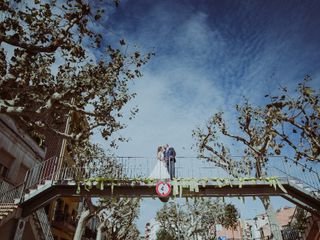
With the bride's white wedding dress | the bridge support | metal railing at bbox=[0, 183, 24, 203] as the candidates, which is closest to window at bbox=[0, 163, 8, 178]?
metal railing at bbox=[0, 183, 24, 203]

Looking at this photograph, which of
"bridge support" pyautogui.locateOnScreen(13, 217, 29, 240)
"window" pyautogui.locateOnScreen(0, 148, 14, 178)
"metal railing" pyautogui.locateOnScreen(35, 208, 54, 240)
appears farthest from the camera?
"window" pyautogui.locateOnScreen(0, 148, 14, 178)

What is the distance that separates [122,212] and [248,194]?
18265 mm

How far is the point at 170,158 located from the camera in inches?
596

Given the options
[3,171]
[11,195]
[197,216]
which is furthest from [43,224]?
[197,216]

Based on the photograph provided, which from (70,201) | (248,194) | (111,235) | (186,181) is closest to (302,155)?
(248,194)

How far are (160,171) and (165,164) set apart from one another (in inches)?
19.9

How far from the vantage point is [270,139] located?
17812 millimetres

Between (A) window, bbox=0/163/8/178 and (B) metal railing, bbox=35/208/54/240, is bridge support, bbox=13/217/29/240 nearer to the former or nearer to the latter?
(B) metal railing, bbox=35/208/54/240

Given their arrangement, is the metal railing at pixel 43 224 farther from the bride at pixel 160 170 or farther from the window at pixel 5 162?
the bride at pixel 160 170

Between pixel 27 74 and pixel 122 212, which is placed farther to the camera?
pixel 122 212

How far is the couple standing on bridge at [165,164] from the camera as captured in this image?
1463 centimetres

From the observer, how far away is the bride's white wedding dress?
1455 cm

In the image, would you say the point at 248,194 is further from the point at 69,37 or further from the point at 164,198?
the point at 69,37

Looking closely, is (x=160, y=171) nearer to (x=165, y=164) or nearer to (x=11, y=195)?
(x=165, y=164)
